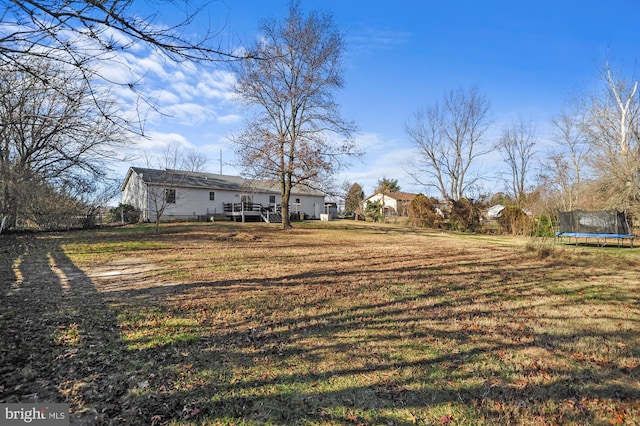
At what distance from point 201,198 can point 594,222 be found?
84.4 feet

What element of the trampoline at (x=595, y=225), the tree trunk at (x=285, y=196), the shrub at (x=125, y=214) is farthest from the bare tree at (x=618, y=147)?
the shrub at (x=125, y=214)

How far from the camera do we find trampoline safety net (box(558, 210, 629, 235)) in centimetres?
1345

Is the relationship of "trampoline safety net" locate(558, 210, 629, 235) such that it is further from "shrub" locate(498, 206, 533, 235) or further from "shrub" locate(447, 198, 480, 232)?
"shrub" locate(447, 198, 480, 232)

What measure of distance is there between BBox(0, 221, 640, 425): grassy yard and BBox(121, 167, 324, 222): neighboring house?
17889 mm

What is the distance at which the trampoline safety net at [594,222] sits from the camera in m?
13.4

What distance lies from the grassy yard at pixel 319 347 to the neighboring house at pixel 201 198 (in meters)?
17.9

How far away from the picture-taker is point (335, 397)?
2.60 m

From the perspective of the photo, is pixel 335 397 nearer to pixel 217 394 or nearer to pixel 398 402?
pixel 398 402

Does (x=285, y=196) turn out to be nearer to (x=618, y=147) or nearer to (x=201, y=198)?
(x=201, y=198)

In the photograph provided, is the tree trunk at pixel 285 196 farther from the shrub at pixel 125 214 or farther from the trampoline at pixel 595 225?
the trampoline at pixel 595 225

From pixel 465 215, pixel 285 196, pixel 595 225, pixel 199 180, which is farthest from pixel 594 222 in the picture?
pixel 199 180

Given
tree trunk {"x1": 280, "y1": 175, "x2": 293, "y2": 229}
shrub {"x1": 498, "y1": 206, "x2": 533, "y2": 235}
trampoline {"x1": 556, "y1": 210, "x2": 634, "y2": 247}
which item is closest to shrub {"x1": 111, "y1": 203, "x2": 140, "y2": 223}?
tree trunk {"x1": 280, "y1": 175, "x2": 293, "y2": 229}

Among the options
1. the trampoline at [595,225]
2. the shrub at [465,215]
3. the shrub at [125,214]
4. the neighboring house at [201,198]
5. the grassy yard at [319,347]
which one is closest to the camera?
the grassy yard at [319,347]

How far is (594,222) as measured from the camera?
13.9 meters
